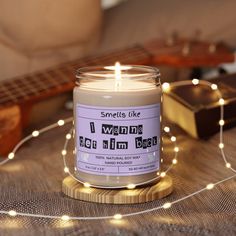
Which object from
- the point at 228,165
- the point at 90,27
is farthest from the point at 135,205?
the point at 90,27

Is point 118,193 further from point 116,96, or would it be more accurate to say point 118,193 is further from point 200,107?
point 200,107

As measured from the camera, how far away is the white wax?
2.02 ft

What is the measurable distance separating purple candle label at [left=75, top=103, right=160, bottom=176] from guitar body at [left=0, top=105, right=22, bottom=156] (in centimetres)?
26

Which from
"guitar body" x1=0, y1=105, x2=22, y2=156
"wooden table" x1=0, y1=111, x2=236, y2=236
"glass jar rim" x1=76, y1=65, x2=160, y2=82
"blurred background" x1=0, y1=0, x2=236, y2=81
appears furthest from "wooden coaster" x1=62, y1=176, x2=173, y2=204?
"blurred background" x1=0, y1=0, x2=236, y2=81

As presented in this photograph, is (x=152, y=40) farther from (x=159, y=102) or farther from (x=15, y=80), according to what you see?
(x=159, y=102)

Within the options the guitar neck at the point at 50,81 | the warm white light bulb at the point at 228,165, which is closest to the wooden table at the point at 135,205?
the warm white light bulb at the point at 228,165

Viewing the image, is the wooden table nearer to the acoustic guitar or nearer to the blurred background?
the acoustic guitar

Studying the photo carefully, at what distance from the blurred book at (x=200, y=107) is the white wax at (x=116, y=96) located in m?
0.21

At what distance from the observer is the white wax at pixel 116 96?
2.02ft

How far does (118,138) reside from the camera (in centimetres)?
62

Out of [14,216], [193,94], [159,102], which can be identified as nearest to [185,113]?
[193,94]

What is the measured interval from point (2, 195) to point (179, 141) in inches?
12.1

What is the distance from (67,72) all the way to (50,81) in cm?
4

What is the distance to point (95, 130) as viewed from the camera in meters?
0.63
